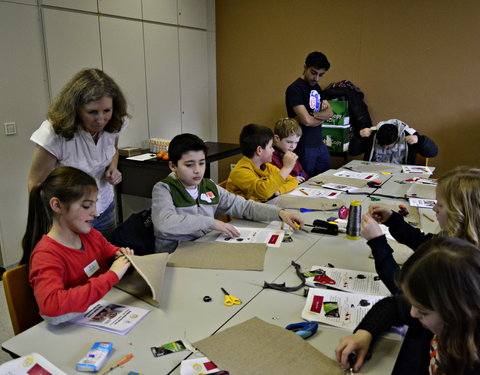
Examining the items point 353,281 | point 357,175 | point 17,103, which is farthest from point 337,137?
point 353,281

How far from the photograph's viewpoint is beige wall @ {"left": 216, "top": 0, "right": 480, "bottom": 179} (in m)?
4.26

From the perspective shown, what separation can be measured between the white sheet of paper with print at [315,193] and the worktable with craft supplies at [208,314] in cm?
82

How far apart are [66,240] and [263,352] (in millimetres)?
808

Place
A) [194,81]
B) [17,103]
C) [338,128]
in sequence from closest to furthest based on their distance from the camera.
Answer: [17,103] < [338,128] < [194,81]

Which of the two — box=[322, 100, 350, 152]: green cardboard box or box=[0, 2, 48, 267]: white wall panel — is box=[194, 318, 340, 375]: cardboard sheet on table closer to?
box=[0, 2, 48, 267]: white wall panel

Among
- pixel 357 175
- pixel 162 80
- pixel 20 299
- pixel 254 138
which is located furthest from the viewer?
pixel 162 80

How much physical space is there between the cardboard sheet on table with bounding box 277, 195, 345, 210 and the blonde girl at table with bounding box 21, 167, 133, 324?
4.25 ft

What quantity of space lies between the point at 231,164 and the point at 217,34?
5.79 ft

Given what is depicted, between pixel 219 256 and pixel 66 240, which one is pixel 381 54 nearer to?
pixel 219 256

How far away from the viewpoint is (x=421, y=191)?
2832mm

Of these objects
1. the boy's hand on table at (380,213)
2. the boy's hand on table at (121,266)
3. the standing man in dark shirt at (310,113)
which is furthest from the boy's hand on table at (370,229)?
the standing man in dark shirt at (310,113)

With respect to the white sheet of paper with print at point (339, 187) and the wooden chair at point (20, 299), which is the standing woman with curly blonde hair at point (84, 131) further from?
the white sheet of paper with print at point (339, 187)

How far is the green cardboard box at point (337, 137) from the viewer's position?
15.3 feet

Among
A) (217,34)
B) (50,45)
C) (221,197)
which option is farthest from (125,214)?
(217,34)
